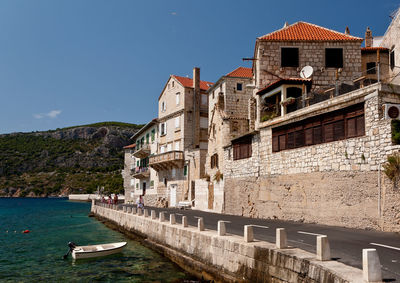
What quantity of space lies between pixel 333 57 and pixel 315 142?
10592 mm

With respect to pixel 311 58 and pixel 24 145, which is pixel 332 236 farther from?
pixel 24 145

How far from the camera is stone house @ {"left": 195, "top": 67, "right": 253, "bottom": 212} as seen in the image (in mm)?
32781

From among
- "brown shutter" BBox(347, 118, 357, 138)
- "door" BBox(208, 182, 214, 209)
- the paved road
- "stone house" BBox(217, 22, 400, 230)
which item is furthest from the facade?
the paved road

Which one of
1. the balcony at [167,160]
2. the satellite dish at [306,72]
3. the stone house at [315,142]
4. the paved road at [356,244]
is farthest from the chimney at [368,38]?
the paved road at [356,244]

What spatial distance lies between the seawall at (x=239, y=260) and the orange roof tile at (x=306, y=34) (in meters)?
16.7

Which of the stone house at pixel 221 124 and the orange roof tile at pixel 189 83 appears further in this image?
the orange roof tile at pixel 189 83

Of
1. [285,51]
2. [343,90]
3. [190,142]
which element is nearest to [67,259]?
[343,90]

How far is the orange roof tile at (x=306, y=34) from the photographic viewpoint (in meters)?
26.9

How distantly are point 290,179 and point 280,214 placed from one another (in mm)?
2232

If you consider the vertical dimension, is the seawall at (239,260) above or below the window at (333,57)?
below

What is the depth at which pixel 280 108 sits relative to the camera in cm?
2328

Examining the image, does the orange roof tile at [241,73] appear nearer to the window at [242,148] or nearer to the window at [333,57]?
the window at [242,148]

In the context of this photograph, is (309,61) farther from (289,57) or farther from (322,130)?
(322,130)

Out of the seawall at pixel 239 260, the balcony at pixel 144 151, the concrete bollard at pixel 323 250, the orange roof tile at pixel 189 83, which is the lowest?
the seawall at pixel 239 260
